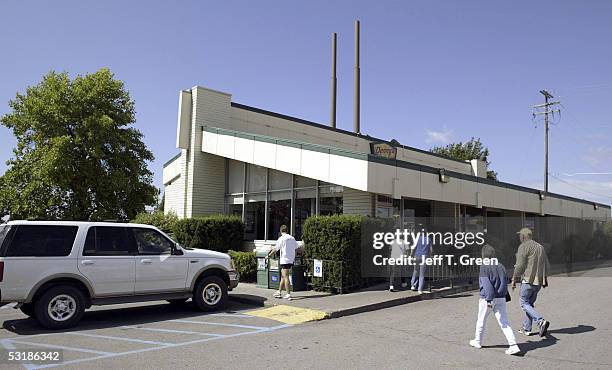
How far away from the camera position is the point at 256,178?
18875 millimetres

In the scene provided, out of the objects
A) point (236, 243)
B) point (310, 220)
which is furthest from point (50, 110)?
point (310, 220)

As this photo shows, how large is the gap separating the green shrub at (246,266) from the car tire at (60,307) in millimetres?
6323

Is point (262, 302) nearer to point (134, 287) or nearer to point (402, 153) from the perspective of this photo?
point (134, 287)

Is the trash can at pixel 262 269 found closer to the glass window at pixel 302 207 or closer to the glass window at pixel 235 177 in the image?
the glass window at pixel 302 207

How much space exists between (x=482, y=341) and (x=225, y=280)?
5.87m

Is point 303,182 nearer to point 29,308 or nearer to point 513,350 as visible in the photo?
point 29,308

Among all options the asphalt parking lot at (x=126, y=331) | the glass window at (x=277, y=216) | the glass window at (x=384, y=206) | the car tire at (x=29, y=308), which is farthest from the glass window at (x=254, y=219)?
the car tire at (x=29, y=308)

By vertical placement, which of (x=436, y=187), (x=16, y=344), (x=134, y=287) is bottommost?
(x=16, y=344)

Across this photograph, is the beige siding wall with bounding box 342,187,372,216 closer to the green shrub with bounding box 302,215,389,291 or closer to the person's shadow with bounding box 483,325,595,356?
the green shrub with bounding box 302,215,389,291

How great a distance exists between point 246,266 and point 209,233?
2.33m

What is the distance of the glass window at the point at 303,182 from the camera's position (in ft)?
54.3

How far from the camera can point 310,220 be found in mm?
13828

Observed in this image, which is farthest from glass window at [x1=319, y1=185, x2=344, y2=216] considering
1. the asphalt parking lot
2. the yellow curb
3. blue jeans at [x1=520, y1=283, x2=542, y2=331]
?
blue jeans at [x1=520, y1=283, x2=542, y2=331]

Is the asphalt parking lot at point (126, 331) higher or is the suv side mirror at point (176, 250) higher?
the suv side mirror at point (176, 250)
